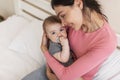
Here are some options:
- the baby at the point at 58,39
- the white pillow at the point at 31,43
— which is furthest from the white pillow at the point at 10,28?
the baby at the point at 58,39

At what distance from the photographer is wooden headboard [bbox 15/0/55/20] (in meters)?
1.98

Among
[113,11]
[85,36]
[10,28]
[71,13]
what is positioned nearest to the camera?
→ [71,13]

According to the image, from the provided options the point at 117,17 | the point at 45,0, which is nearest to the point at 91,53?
the point at 117,17

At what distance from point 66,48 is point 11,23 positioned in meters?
1.05

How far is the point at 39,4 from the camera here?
2.04 metres

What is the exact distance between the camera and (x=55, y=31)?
49.9 inches

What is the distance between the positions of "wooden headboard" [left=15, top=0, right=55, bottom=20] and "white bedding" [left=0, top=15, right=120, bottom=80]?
101 mm

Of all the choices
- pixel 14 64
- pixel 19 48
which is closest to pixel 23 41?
pixel 19 48

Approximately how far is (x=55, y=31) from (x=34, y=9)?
0.91m

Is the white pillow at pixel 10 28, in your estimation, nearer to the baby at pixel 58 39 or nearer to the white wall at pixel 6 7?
the white wall at pixel 6 7

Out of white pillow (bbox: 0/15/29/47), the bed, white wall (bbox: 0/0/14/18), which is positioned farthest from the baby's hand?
white wall (bbox: 0/0/14/18)

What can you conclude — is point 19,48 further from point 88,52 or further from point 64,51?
point 88,52

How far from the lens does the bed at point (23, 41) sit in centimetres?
173

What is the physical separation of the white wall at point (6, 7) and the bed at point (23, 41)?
171 millimetres
